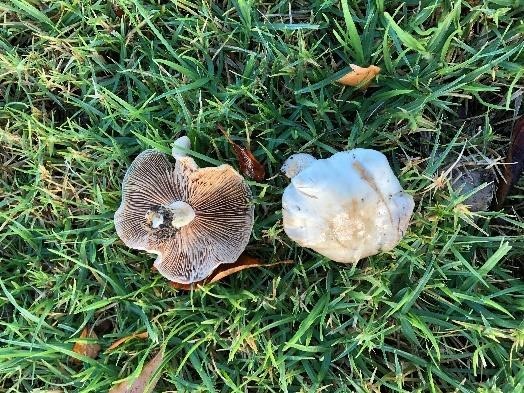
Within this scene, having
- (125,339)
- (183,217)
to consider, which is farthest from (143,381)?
(183,217)

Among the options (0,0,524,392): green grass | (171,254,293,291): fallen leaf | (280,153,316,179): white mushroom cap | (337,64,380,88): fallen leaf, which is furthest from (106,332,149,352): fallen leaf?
(337,64,380,88): fallen leaf

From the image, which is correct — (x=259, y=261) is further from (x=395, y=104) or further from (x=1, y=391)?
(x=1, y=391)

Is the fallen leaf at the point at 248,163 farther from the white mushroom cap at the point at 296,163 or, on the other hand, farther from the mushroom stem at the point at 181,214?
the mushroom stem at the point at 181,214

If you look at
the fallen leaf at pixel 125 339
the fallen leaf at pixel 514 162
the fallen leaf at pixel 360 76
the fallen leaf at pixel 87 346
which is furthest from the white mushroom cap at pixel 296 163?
the fallen leaf at pixel 87 346

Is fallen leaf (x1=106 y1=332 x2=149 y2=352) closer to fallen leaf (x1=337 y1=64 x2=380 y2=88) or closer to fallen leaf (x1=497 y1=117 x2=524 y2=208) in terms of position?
fallen leaf (x1=337 y1=64 x2=380 y2=88)

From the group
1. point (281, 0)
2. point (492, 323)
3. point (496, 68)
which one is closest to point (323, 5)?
point (281, 0)
